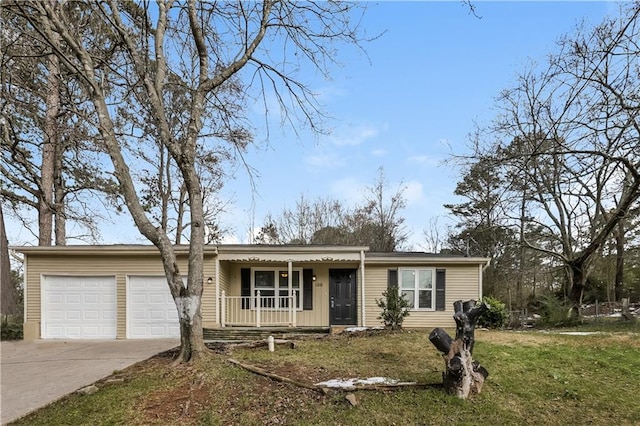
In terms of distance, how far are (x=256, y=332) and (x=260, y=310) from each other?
144cm

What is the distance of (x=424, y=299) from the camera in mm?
13445

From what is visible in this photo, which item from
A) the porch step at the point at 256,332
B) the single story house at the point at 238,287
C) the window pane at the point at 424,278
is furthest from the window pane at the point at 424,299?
the porch step at the point at 256,332

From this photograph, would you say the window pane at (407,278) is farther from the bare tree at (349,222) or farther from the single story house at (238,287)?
the bare tree at (349,222)

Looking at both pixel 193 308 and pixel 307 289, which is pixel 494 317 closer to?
pixel 307 289

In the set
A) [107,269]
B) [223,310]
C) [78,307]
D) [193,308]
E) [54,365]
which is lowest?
[54,365]

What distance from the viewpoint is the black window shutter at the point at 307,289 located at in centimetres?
1368

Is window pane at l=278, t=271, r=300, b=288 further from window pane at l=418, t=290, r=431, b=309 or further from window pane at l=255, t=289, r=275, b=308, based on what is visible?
window pane at l=418, t=290, r=431, b=309

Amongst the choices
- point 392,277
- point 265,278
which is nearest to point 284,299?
point 265,278

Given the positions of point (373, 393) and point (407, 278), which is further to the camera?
point (407, 278)

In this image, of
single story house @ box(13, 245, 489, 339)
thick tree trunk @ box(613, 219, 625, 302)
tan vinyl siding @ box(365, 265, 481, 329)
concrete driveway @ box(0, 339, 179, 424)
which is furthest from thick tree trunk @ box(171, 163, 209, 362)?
thick tree trunk @ box(613, 219, 625, 302)

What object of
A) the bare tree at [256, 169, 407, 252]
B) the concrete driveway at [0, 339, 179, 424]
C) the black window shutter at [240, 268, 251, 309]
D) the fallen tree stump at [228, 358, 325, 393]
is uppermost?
the bare tree at [256, 169, 407, 252]

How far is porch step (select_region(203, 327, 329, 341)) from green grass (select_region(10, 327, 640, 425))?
3106mm

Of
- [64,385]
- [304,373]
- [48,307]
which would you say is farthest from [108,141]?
[48,307]

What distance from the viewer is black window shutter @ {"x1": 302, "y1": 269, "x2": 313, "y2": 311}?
13680 millimetres
